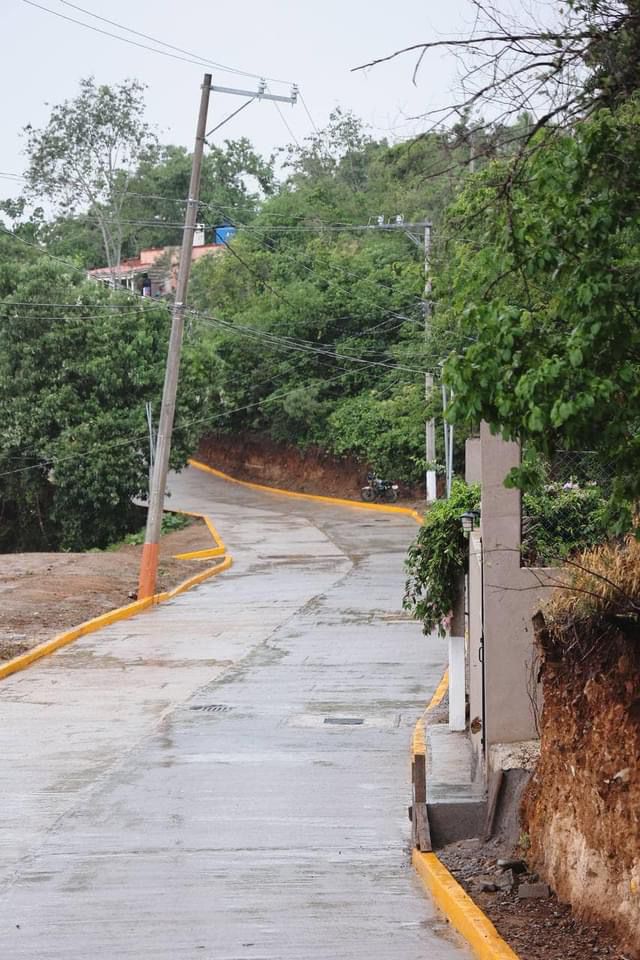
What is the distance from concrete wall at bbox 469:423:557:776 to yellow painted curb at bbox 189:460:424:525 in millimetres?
37398

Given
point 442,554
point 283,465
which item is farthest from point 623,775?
point 283,465

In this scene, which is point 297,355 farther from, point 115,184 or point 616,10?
point 616,10

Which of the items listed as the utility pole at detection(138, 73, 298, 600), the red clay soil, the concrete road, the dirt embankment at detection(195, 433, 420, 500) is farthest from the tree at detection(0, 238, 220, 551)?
the red clay soil

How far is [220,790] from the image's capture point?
13.3 metres

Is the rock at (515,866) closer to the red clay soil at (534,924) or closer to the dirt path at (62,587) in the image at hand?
the red clay soil at (534,924)

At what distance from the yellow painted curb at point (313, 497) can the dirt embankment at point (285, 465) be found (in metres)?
0.32

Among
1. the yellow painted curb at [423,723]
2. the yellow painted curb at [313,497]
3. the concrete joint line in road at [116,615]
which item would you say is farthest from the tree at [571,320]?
the yellow painted curb at [313,497]

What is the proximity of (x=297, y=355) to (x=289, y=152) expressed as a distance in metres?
32.8

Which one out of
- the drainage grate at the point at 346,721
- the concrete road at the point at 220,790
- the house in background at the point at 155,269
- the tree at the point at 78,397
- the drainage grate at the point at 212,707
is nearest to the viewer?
the concrete road at the point at 220,790

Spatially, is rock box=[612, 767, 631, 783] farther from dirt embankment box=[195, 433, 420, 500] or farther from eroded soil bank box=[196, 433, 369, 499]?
eroded soil bank box=[196, 433, 369, 499]

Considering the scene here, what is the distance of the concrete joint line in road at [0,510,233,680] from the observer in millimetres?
22938

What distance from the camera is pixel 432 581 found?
14.8 m

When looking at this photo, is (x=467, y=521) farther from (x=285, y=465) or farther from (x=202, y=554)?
(x=285, y=465)

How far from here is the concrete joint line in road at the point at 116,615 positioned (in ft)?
75.3
